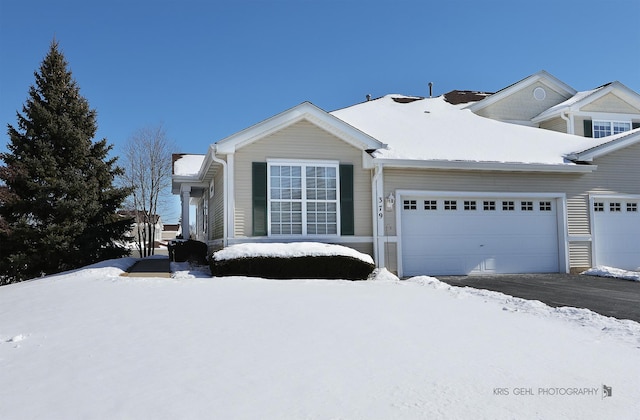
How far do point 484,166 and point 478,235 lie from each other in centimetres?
181

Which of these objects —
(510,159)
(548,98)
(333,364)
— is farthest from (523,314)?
(548,98)

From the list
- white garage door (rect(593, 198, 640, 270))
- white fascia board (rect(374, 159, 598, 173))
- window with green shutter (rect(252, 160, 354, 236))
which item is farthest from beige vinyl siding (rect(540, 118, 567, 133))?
window with green shutter (rect(252, 160, 354, 236))

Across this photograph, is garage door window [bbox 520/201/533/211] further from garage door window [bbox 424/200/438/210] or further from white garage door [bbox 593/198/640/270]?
garage door window [bbox 424/200/438/210]

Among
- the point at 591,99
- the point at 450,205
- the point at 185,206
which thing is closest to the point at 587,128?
the point at 591,99

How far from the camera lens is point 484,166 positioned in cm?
1280

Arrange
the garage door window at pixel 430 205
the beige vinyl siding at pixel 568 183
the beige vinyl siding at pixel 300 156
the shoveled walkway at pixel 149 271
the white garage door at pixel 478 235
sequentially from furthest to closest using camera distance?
1. the garage door window at pixel 430 205
2. the white garage door at pixel 478 235
3. the beige vinyl siding at pixel 568 183
4. the beige vinyl siding at pixel 300 156
5. the shoveled walkway at pixel 149 271

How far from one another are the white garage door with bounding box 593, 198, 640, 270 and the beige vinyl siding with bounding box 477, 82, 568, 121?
20.1 ft

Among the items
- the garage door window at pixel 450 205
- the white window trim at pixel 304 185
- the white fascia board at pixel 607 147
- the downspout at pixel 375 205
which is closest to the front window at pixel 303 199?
the white window trim at pixel 304 185

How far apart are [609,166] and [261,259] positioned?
10.2m

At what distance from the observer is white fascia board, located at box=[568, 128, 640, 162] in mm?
13562

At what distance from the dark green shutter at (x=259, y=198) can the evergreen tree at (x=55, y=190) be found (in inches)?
264

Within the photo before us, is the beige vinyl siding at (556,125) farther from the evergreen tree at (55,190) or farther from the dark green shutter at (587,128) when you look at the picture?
the evergreen tree at (55,190)

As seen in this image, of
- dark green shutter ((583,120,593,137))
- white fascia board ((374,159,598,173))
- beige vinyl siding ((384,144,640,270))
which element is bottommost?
beige vinyl siding ((384,144,640,270))

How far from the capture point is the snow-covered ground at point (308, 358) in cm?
367
